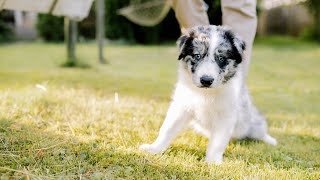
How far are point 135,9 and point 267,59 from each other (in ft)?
11.5

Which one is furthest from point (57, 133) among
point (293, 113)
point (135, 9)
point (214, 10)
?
point (214, 10)

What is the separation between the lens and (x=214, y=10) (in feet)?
49.7

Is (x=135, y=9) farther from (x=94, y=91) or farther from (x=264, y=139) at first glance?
(x=264, y=139)

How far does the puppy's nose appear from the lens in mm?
3072

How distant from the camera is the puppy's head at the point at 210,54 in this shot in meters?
3.11

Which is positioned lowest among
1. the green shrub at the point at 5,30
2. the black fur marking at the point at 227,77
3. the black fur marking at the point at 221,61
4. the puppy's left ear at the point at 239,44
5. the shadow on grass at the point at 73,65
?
the green shrub at the point at 5,30

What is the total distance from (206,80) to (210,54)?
19 cm

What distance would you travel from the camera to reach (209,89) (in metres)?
3.27

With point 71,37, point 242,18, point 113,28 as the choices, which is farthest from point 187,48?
point 113,28

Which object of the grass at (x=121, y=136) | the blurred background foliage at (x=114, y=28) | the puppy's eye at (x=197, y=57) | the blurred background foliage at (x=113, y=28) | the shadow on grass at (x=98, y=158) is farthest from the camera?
the blurred background foliage at (x=113, y=28)

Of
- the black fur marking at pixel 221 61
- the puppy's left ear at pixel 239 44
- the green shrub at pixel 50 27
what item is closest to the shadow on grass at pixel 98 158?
the black fur marking at pixel 221 61

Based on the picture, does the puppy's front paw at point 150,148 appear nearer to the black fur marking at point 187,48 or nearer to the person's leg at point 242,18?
the black fur marking at point 187,48

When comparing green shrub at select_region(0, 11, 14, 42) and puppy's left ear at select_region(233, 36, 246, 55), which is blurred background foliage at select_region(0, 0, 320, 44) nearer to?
green shrub at select_region(0, 11, 14, 42)

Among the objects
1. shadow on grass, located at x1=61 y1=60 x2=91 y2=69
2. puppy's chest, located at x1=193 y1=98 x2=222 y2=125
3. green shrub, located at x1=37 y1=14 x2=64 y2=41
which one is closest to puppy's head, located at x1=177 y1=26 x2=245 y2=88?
puppy's chest, located at x1=193 y1=98 x2=222 y2=125
